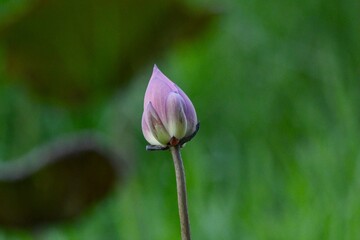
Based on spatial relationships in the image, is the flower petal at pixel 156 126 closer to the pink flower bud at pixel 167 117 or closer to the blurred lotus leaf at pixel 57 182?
the pink flower bud at pixel 167 117

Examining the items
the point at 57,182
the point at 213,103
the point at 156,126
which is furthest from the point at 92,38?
the point at 213,103

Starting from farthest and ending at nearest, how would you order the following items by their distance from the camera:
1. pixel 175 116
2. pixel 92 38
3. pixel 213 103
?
pixel 213 103
pixel 92 38
pixel 175 116

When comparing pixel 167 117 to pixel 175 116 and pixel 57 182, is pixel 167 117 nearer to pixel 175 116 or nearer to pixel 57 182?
pixel 175 116

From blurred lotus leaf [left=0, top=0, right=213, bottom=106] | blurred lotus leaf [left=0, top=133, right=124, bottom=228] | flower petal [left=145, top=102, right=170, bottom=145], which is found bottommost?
blurred lotus leaf [left=0, top=133, right=124, bottom=228]

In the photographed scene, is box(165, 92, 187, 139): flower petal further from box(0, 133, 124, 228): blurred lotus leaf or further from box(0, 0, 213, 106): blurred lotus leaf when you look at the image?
box(0, 0, 213, 106): blurred lotus leaf

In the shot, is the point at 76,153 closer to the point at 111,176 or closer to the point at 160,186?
the point at 111,176

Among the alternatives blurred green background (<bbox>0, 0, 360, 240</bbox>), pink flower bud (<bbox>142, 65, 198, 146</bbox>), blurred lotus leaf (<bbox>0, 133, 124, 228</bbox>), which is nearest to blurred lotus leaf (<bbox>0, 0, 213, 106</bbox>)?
blurred green background (<bbox>0, 0, 360, 240</bbox>)

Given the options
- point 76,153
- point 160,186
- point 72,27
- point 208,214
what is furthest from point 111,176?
point 160,186
